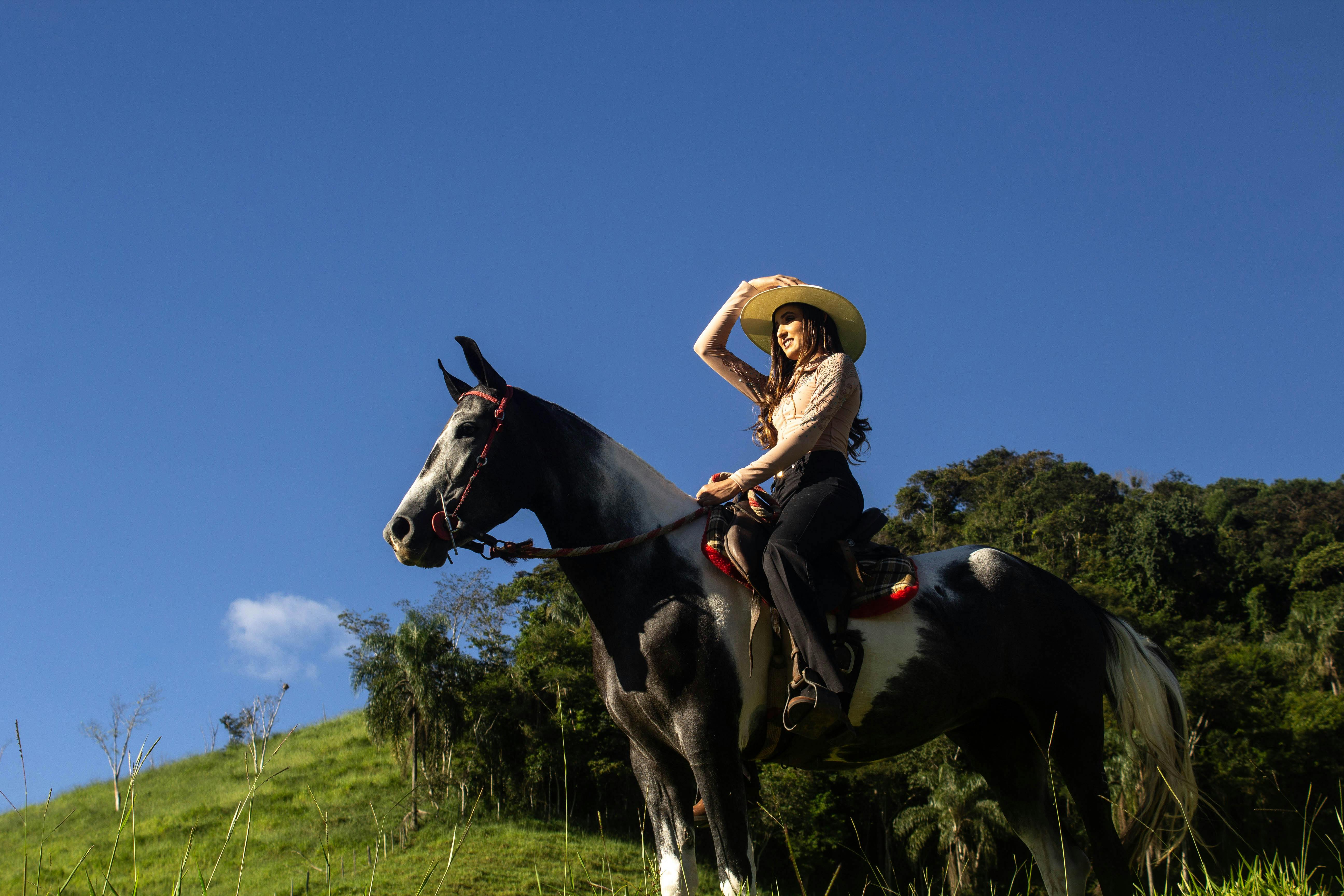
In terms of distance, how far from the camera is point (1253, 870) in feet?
13.1

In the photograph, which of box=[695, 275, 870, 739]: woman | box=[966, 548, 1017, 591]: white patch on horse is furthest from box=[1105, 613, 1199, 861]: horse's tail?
box=[695, 275, 870, 739]: woman

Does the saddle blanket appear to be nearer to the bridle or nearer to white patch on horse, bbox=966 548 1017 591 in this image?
white patch on horse, bbox=966 548 1017 591

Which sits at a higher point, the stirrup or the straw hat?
the straw hat

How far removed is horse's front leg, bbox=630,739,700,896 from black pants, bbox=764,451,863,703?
0.89m

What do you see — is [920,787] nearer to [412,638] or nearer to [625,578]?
[412,638]

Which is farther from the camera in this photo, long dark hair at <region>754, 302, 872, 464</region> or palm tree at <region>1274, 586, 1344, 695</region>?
palm tree at <region>1274, 586, 1344, 695</region>

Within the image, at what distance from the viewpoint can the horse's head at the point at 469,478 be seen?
4.53 m

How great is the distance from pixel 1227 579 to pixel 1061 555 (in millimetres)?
13489

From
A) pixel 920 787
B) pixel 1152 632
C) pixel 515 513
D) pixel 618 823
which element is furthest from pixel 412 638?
pixel 515 513

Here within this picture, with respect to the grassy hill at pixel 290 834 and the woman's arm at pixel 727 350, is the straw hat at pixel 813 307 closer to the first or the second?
the woman's arm at pixel 727 350

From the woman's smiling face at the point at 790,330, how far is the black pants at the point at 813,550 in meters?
0.67

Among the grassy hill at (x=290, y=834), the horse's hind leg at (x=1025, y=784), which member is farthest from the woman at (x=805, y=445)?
the grassy hill at (x=290, y=834)

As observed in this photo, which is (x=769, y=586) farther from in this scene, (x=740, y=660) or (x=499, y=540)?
(x=499, y=540)

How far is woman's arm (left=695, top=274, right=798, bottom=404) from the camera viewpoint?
5.80 metres
